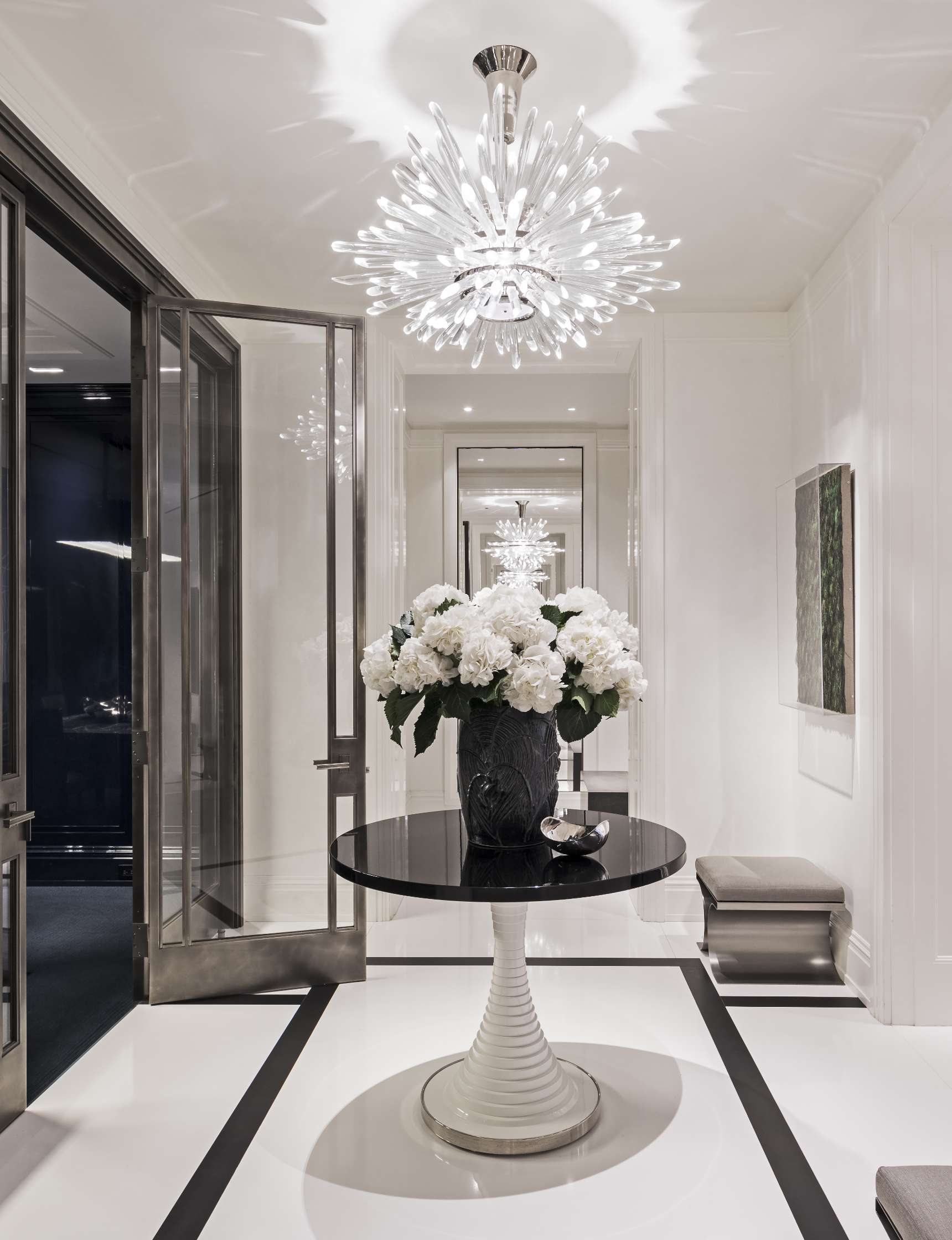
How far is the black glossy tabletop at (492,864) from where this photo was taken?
6.34 feet

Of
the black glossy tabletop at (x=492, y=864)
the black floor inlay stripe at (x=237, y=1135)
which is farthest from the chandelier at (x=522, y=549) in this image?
the black glossy tabletop at (x=492, y=864)

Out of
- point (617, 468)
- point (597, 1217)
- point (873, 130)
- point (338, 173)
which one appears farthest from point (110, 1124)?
point (617, 468)

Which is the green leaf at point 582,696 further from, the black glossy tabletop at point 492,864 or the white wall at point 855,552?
the white wall at point 855,552

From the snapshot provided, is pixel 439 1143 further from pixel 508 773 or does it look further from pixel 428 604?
pixel 428 604

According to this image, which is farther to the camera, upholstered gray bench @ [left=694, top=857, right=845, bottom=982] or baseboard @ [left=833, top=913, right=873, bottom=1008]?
upholstered gray bench @ [left=694, top=857, right=845, bottom=982]

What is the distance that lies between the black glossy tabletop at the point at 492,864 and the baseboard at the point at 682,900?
1687mm

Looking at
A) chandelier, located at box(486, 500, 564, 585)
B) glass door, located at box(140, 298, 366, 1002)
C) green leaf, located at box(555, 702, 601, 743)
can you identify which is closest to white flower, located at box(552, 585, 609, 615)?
green leaf, located at box(555, 702, 601, 743)

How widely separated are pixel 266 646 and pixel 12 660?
1.09m

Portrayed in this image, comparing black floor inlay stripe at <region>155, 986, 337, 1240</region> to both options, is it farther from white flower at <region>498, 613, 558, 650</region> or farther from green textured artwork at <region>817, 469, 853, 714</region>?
green textured artwork at <region>817, 469, 853, 714</region>

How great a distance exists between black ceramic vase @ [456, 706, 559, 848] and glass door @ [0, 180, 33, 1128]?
123 centimetres

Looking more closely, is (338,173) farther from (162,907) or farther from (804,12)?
(162,907)

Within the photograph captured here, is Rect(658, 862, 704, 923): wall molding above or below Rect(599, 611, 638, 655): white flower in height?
below

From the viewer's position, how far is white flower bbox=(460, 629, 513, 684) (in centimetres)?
213

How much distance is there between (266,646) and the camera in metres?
3.41
